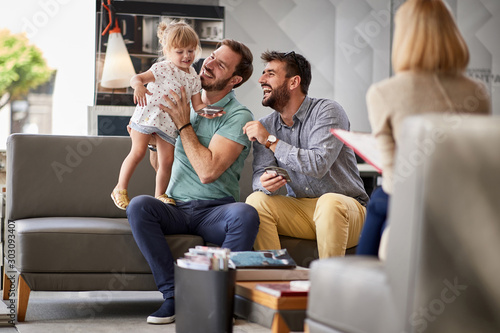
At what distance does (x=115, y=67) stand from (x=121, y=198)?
2062mm

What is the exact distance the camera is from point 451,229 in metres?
1.29

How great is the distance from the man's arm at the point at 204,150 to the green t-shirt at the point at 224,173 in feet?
0.14

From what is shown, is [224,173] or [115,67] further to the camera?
[115,67]

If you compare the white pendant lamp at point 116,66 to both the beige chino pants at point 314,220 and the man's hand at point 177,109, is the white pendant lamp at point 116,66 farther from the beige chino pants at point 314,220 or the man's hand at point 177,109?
the beige chino pants at point 314,220

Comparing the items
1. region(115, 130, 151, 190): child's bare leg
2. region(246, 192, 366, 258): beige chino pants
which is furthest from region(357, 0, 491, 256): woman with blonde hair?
region(115, 130, 151, 190): child's bare leg

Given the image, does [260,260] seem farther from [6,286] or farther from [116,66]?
[116,66]

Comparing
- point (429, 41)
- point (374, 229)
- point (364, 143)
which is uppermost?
point (429, 41)

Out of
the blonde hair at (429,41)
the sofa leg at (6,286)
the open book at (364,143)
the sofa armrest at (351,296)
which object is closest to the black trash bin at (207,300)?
the sofa armrest at (351,296)

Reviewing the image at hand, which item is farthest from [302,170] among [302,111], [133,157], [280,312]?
[280,312]

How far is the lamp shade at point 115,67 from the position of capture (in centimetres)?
468

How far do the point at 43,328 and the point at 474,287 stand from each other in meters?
1.74

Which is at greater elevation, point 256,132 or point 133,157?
point 256,132

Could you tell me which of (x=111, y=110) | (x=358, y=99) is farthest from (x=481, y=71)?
(x=111, y=110)

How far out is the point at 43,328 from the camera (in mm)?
2477
